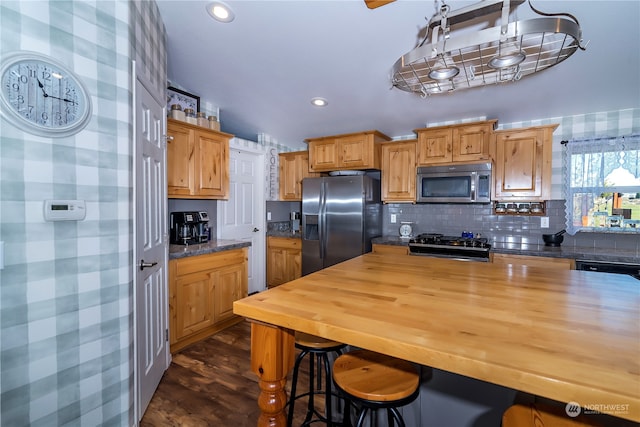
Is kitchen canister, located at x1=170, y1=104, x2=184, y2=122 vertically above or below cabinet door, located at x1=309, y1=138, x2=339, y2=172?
above

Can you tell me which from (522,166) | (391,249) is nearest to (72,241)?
(391,249)

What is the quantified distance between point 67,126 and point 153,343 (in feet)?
4.69

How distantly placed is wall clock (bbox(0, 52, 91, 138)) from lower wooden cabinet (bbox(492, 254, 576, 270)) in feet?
10.5

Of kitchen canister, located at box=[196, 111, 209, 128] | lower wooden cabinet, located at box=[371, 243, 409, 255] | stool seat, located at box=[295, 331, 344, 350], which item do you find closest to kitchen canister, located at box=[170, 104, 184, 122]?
kitchen canister, located at box=[196, 111, 209, 128]

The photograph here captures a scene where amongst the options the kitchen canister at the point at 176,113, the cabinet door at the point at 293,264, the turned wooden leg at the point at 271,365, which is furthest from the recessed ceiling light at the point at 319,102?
the turned wooden leg at the point at 271,365

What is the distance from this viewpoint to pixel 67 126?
1.27 meters

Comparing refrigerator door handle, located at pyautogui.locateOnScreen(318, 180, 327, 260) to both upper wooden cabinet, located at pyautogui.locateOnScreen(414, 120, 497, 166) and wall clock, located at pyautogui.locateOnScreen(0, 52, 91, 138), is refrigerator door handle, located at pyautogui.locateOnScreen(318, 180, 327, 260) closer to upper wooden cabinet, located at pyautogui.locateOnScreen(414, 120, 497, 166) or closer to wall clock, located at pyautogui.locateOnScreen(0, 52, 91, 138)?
upper wooden cabinet, located at pyautogui.locateOnScreen(414, 120, 497, 166)

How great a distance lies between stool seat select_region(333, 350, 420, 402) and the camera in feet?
3.18

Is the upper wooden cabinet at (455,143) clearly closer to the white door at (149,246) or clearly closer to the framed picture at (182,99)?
the framed picture at (182,99)

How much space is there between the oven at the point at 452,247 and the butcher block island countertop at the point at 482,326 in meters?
1.51

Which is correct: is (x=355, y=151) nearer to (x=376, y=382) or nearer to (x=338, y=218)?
(x=338, y=218)

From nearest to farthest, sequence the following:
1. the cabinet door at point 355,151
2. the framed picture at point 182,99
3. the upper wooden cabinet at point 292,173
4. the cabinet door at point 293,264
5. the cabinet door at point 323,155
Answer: the framed picture at point 182,99
the cabinet door at point 355,151
the cabinet door at point 323,155
the cabinet door at point 293,264
the upper wooden cabinet at point 292,173

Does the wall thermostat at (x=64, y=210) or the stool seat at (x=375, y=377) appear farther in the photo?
the wall thermostat at (x=64, y=210)

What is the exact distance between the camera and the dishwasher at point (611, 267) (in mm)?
2529
